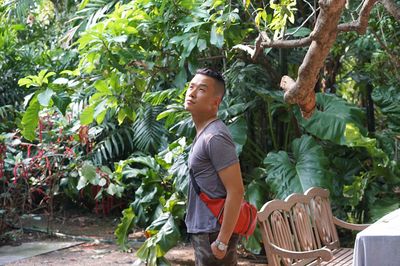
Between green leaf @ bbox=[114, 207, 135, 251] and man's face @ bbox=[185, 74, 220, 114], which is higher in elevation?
man's face @ bbox=[185, 74, 220, 114]

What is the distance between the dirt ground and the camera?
24.5 feet

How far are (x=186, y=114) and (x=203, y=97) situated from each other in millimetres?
3330

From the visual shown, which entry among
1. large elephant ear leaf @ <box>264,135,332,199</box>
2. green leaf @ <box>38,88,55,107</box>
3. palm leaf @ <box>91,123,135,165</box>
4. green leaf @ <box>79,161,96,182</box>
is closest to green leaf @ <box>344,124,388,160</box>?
large elephant ear leaf @ <box>264,135,332,199</box>

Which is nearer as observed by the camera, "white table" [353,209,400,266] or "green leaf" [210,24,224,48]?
"white table" [353,209,400,266]

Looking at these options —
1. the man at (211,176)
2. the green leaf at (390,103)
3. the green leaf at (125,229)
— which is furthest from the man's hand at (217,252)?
the green leaf at (390,103)

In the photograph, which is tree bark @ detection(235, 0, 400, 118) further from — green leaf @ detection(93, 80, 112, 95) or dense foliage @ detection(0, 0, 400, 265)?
green leaf @ detection(93, 80, 112, 95)

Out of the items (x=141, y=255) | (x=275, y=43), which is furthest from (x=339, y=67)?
(x=275, y=43)

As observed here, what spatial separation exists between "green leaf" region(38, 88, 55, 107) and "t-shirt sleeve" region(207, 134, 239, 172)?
309 centimetres

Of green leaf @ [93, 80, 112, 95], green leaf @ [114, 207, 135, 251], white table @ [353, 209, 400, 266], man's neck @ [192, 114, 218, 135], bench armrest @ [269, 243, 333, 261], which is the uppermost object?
green leaf @ [93, 80, 112, 95]

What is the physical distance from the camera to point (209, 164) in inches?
148

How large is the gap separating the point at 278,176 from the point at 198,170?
10.4 feet

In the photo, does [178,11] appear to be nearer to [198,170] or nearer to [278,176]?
[278,176]

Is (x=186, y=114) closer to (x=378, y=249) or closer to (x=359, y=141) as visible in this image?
(x=359, y=141)

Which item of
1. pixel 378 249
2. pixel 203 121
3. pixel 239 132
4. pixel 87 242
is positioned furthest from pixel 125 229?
pixel 378 249
